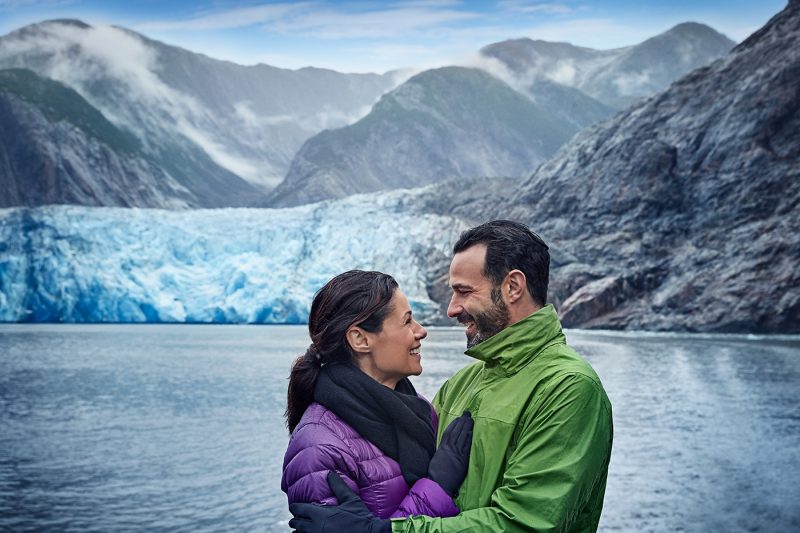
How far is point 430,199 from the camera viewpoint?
5206 centimetres

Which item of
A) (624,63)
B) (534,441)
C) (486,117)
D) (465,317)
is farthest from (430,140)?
(534,441)

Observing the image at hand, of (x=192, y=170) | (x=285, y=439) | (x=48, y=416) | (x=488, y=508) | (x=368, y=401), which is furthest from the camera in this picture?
(x=192, y=170)

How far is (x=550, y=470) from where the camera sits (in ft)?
7.27

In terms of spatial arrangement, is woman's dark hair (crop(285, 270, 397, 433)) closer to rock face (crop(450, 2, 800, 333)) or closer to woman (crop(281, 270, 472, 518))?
woman (crop(281, 270, 472, 518))

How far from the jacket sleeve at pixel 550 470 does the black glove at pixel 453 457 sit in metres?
0.13

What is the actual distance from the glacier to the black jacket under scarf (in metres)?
39.2

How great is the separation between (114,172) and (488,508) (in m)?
93.8

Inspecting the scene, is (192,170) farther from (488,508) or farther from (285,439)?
(488,508)

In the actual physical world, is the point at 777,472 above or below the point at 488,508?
below

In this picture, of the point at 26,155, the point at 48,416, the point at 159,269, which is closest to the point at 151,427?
the point at 48,416

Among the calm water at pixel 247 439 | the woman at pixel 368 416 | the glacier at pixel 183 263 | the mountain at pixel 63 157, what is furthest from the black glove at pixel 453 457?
the mountain at pixel 63 157

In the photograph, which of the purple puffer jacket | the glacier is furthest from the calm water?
the glacier

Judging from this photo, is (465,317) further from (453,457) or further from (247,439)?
(247,439)

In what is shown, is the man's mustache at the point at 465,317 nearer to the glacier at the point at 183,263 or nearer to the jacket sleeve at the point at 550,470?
the jacket sleeve at the point at 550,470
